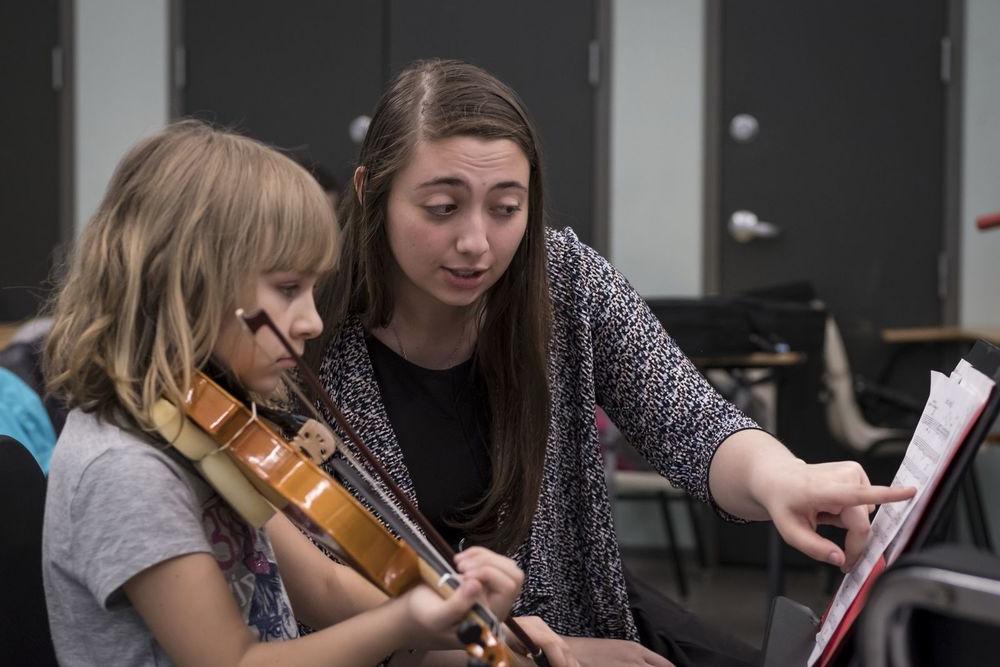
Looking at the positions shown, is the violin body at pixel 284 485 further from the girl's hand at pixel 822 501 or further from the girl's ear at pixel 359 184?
the girl's ear at pixel 359 184

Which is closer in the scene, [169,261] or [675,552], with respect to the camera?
[169,261]

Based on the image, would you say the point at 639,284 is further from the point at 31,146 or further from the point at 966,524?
the point at 31,146

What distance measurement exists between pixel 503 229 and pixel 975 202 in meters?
3.45

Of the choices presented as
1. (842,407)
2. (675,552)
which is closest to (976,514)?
(842,407)

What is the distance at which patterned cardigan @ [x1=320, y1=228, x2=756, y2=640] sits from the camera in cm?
146

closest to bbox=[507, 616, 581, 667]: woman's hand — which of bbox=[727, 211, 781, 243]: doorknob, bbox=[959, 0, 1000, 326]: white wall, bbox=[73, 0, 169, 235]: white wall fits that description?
bbox=[727, 211, 781, 243]: doorknob

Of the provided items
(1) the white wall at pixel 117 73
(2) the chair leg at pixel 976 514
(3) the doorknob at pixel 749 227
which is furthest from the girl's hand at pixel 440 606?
(1) the white wall at pixel 117 73

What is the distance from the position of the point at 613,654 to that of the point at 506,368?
13.7 inches

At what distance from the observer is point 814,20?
Result: 441cm

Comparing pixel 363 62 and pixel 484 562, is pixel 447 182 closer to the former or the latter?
pixel 484 562

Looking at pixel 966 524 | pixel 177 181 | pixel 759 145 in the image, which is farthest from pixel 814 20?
pixel 177 181

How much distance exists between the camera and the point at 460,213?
1362 millimetres

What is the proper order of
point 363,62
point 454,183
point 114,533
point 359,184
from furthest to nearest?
1. point 363,62
2. point 359,184
3. point 454,183
4. point 114,533

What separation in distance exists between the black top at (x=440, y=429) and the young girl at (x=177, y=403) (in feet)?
1.10
